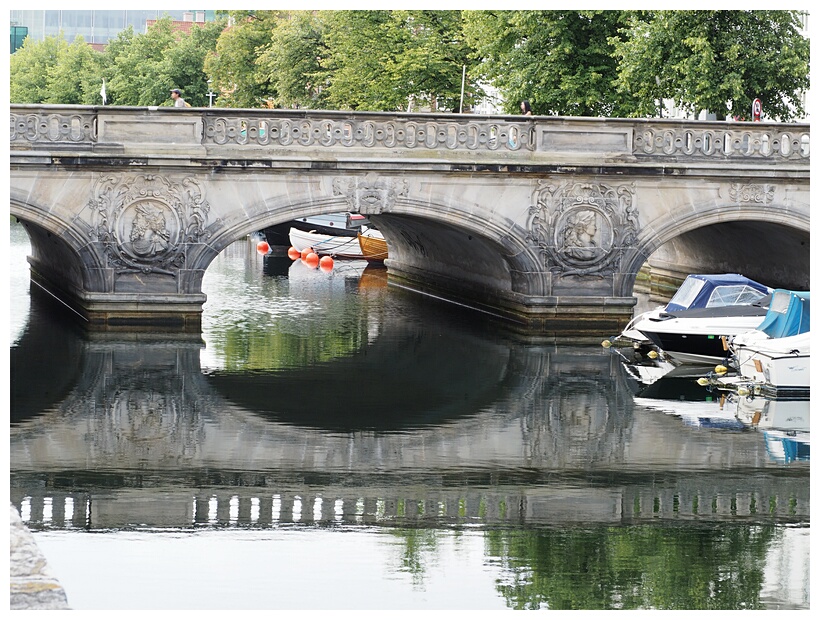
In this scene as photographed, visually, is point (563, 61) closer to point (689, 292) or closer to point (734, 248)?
point (734, 248)

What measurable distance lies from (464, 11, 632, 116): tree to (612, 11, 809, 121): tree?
4.44 feet

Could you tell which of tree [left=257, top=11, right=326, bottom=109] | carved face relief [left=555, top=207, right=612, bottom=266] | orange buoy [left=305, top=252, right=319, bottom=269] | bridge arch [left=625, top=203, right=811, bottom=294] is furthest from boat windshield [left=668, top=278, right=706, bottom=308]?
tree [left=257, top=11, right=326, bottom=109]

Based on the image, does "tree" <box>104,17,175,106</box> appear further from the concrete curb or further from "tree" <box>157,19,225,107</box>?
the concrete curb

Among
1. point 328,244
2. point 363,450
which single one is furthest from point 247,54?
point 363,450

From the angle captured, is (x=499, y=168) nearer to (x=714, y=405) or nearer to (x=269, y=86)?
(x=714, y=405)

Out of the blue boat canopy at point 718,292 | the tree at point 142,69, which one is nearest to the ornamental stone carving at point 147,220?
the blue boat canopy at point 718,292

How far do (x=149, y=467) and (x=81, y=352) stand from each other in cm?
853

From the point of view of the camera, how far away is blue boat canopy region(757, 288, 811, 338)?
23.4 meters

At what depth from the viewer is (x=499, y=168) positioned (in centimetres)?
2709

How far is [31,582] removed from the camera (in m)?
9.30

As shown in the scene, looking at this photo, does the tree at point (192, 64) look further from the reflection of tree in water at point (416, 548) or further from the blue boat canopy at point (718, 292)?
the reflection of tree in water at point (416, 548)

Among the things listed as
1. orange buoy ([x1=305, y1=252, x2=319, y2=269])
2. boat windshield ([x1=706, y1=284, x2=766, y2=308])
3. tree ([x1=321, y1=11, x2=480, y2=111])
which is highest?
tree ([x1=321, y1=11, x2=480, y2=111])

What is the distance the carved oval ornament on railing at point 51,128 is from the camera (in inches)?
1005

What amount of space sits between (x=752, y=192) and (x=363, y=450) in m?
12.8
